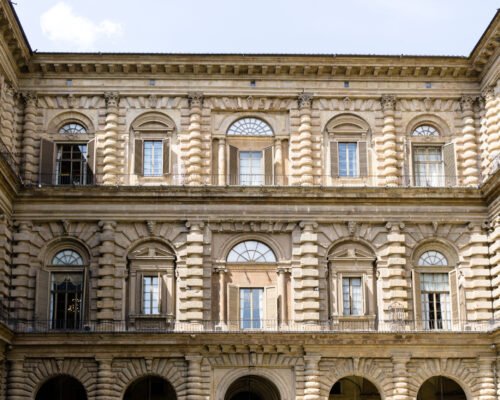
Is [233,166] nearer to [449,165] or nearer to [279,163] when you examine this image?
[279,163]

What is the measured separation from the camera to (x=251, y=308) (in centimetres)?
4078

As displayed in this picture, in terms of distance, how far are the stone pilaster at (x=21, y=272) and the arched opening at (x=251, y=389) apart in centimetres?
940

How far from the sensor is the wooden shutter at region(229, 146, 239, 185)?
4228cm

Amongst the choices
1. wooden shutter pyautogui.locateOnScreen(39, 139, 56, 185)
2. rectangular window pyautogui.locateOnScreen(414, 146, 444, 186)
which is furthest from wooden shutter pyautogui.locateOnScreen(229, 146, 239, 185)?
rectangular window pyautogui.locateOnScreen(414, 146, 444, 186)

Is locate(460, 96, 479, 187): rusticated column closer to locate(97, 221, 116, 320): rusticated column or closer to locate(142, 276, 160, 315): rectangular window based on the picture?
locate(142, 276, 160, 315): rectangular window

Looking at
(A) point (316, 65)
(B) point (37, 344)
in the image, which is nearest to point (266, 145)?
(A) point (316, 65)

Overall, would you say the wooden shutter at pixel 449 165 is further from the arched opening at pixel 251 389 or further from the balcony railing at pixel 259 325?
the arched opening at pixel 251 389

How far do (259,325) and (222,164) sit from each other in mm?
7261

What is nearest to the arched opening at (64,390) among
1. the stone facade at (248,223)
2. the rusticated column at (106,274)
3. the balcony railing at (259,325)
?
the stone facade at (248,223)

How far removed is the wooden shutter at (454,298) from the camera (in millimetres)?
40625

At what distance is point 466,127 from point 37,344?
20681 mm

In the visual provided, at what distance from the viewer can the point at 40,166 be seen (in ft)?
137

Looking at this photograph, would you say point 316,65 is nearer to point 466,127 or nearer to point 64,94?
point 466,127

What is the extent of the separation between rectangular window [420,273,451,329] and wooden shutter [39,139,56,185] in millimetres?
16579
